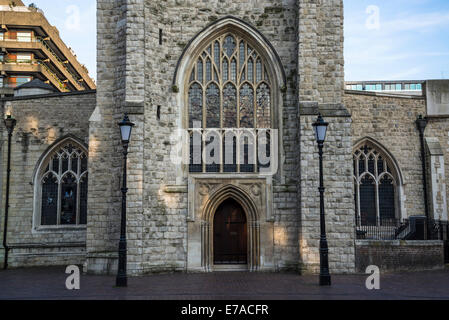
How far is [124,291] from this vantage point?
12648 millimetres

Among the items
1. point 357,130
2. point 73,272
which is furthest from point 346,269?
point 73,272

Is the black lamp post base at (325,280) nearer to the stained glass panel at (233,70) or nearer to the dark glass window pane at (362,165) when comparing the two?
the stained glass panel at (233,70)

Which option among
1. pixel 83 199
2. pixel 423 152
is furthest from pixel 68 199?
pixel 423 152

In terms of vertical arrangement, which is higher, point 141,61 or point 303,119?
point 141,61

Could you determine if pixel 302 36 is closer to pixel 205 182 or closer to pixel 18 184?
pixel 205 182

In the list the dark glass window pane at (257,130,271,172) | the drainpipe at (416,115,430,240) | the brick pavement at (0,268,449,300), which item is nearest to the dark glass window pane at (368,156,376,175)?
the drainpipe at (416,115,430,240)

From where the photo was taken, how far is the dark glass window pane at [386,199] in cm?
2136

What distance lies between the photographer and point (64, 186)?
2134 cm

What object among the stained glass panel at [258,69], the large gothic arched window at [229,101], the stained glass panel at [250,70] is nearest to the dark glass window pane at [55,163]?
the large gothic arched window at [229,101]

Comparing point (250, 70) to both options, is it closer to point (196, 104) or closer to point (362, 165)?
point (196, 104)

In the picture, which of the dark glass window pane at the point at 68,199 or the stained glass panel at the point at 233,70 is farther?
the dark glass window pane at the point at 68,199

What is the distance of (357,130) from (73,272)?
1332 centimetres

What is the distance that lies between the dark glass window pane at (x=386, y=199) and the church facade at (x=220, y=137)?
3.48 metres

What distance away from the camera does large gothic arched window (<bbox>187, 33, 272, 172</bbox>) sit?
18.3 metres
